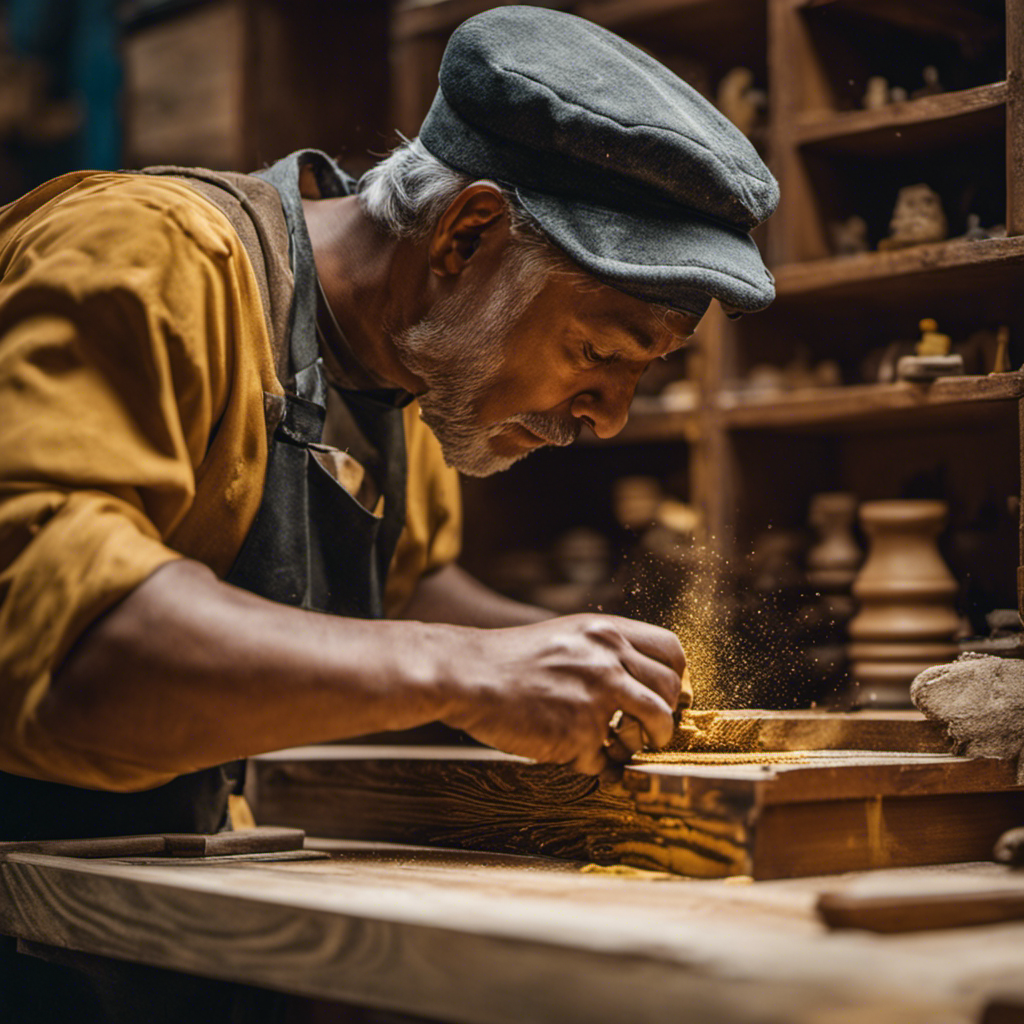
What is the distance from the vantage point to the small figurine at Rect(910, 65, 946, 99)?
6.98ft

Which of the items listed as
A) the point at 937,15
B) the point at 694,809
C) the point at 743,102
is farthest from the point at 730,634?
the point at 743,102

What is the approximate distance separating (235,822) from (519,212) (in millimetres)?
1040

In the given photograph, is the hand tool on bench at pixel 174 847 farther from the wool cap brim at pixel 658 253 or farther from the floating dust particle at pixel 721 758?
the wool cap brim at pixel 658 253

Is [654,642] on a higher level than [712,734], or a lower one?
higher

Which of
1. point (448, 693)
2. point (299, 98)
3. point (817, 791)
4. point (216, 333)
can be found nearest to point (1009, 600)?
point (817, 791)

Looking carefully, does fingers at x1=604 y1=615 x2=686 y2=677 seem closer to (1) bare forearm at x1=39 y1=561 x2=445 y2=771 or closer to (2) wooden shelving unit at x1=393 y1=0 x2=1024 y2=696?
(1) bare forearm at x1=39 y1=561 x2=445 y2=771

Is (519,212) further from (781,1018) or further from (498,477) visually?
(498,477)

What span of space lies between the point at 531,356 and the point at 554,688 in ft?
2.07

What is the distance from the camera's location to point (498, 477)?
339 cm

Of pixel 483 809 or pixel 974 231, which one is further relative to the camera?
pixel 974 231

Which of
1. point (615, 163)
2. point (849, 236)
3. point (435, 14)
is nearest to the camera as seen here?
point (615, 163)

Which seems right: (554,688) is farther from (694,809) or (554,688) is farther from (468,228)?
(468,228)

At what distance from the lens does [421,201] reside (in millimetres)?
1798

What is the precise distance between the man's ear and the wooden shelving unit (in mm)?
756
